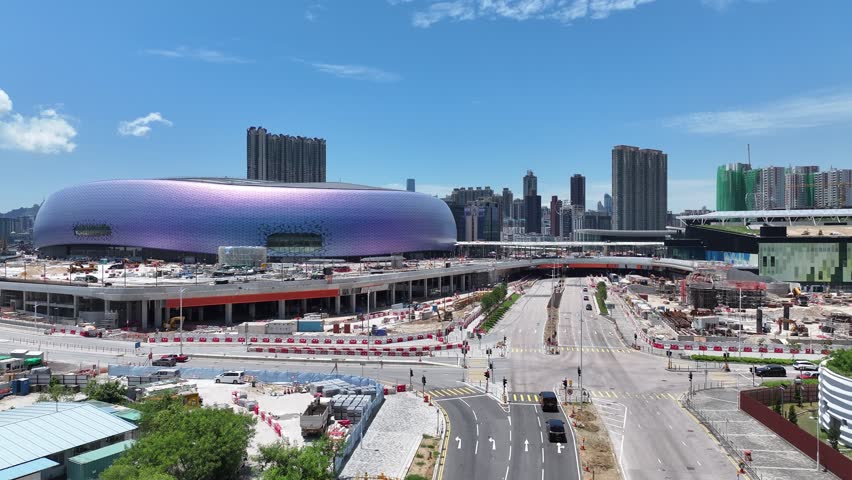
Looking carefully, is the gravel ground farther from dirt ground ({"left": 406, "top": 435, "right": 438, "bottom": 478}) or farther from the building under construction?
the building under construction

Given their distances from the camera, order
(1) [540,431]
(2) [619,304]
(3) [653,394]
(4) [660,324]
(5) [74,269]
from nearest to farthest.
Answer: (1) [540,431] → (3) [653,394] → (4) [660,324] → (2) [619,304] → (5) [74,269]

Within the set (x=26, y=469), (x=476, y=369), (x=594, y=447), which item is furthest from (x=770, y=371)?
(x=26, y=469)

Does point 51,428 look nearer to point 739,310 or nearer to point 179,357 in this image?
point 179,357

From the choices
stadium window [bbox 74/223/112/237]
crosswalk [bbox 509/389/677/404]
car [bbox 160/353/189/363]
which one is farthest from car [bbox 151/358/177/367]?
stadium window [bbox 74/223/112/237]

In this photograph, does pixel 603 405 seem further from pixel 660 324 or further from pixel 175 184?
pixel 175 184

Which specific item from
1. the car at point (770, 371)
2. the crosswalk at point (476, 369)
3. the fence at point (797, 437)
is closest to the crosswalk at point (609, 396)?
the fence at point (797, 437)

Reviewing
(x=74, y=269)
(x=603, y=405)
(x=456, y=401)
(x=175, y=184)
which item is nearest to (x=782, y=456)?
(x=603, y=405)
